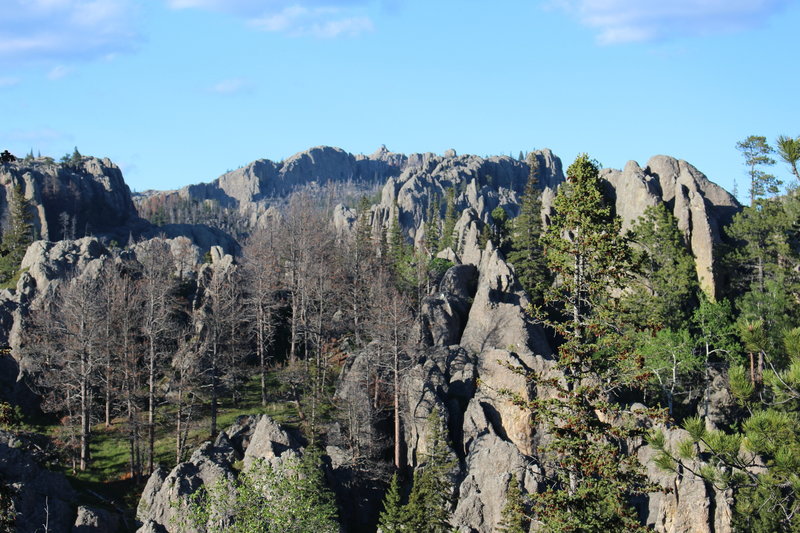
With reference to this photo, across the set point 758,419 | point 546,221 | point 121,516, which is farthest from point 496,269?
point 758,419

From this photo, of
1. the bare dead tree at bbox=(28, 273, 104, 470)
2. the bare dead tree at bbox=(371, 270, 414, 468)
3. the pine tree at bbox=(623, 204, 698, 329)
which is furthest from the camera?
the pine tree at bbox=(623, 204, 698, 329)

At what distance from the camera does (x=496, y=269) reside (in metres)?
65.2

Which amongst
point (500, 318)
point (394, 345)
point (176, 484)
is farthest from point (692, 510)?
point (176, 484)

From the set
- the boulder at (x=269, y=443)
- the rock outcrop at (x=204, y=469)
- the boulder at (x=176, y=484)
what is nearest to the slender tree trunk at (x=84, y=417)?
the rock outcrop at (x=204, y=469)

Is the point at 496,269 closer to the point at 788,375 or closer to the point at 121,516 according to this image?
the point at 121,516

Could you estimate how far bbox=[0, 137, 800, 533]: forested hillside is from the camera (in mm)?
19266

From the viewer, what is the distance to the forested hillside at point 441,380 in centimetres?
1927

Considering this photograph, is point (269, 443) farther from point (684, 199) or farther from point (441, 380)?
point (684, 199)

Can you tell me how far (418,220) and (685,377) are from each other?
477ft

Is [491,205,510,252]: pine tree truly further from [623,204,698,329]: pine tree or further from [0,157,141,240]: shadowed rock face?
[0,157,141,240]: shadowed rock face

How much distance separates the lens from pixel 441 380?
1901 inches

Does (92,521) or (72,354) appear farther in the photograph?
(72,354)

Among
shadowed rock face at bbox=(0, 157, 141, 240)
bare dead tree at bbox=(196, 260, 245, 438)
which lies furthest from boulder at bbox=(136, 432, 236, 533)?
shadowed rock face at bbox=(0, 157, 141, 240)

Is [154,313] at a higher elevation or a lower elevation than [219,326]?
higher
